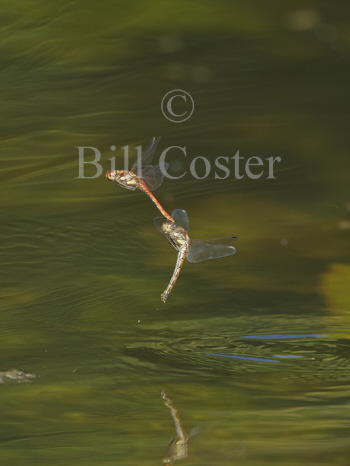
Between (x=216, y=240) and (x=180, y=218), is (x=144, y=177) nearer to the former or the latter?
(x=180, y=218)

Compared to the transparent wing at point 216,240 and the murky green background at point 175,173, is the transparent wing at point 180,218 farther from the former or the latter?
the murky green background at point 175,173

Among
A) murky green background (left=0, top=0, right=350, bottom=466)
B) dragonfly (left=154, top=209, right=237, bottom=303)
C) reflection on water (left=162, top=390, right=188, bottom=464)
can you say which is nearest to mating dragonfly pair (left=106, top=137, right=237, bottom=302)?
dragonfly (left=154, top=209, right=237, bottom=303)

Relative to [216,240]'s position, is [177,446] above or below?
below

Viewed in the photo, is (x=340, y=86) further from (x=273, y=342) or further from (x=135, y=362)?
(x=135, y=362)

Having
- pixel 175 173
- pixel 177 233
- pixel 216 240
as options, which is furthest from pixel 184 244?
pixel 175 173

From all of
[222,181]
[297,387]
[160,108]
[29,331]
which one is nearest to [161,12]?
[160,108]

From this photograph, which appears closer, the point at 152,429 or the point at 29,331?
the point at 152,429
